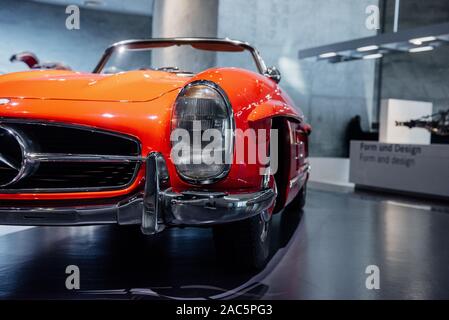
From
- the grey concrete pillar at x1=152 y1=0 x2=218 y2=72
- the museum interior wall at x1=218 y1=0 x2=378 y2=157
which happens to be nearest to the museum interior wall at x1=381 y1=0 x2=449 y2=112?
the museum interior wall at x1=218 y1=0 x2=378 y2=157

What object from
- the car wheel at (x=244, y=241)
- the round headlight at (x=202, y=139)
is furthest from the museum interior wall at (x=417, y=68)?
the round headlight at (x=202, y=139)

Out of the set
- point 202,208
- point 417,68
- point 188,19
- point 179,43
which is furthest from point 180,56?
point 417,68

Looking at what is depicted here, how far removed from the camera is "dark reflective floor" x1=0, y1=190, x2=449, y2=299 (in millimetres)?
1914

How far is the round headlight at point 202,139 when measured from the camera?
178 cm

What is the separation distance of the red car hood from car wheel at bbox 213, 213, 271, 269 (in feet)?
2.08

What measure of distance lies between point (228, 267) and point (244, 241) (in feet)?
0.65

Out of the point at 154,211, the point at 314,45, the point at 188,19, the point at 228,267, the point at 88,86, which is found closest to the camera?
the point at 154,211

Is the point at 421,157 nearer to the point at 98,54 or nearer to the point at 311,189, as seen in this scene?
the point at 311,189

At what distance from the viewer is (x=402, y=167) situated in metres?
5.58

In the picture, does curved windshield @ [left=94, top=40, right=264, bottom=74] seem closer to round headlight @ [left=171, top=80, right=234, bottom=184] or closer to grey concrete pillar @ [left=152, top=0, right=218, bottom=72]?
grey concrete pillar @ [left=152, top=0, right=218, bottom=72]

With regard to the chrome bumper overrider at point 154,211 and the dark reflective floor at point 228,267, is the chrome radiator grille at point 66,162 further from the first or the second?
the dark reflective floor at point 228,267

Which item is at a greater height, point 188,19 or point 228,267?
point 188,19

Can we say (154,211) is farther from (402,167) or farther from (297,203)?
(402,167)

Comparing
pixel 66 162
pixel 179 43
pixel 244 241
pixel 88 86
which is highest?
pixel 179 43
